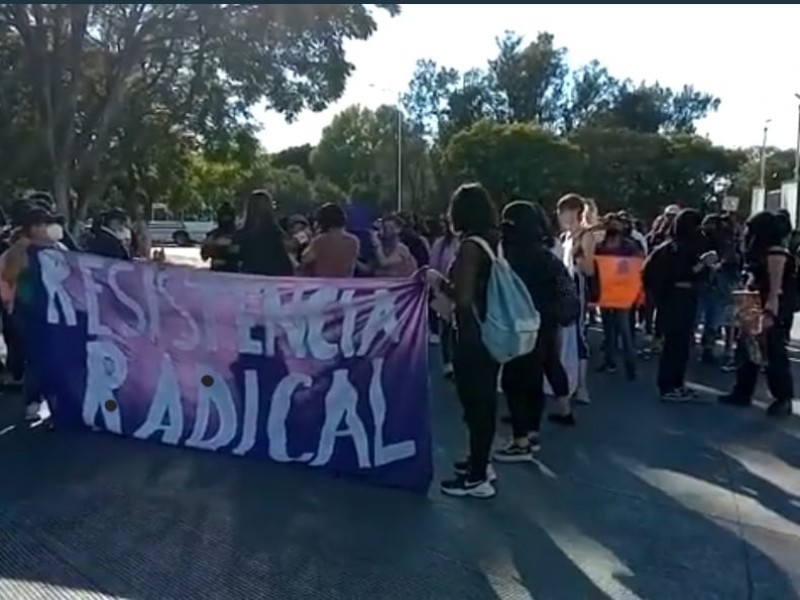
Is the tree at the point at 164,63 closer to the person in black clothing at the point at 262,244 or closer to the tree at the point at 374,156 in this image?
the person in black clothing at the point at 262,244

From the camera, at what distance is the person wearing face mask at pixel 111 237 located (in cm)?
941

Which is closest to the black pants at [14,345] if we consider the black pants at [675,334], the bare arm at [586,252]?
the bare arm at [586,252]

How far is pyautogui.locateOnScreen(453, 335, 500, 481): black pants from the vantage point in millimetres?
5836

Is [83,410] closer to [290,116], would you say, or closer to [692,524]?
[692,524]

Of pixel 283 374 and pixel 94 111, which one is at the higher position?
pixel 94 111

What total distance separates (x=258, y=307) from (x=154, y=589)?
245cm

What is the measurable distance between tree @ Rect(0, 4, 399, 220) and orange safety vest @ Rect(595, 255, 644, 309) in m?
15.5

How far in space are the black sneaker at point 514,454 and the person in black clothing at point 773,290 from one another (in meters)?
2.64

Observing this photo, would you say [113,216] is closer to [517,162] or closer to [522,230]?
[522,230]

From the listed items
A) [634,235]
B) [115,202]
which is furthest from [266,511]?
[115,202]

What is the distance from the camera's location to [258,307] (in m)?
6.70

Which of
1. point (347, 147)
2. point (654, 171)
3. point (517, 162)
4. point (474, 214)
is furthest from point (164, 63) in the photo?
point (347, 147)

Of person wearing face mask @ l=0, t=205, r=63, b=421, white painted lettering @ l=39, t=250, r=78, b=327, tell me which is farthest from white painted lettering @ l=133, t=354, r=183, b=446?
person wearing face mask @ l=0, t=205, r=63, b=421

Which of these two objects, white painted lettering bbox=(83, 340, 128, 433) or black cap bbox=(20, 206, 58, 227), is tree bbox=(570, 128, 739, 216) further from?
white painted lettering bbox=(83, 340, 128, 433)
